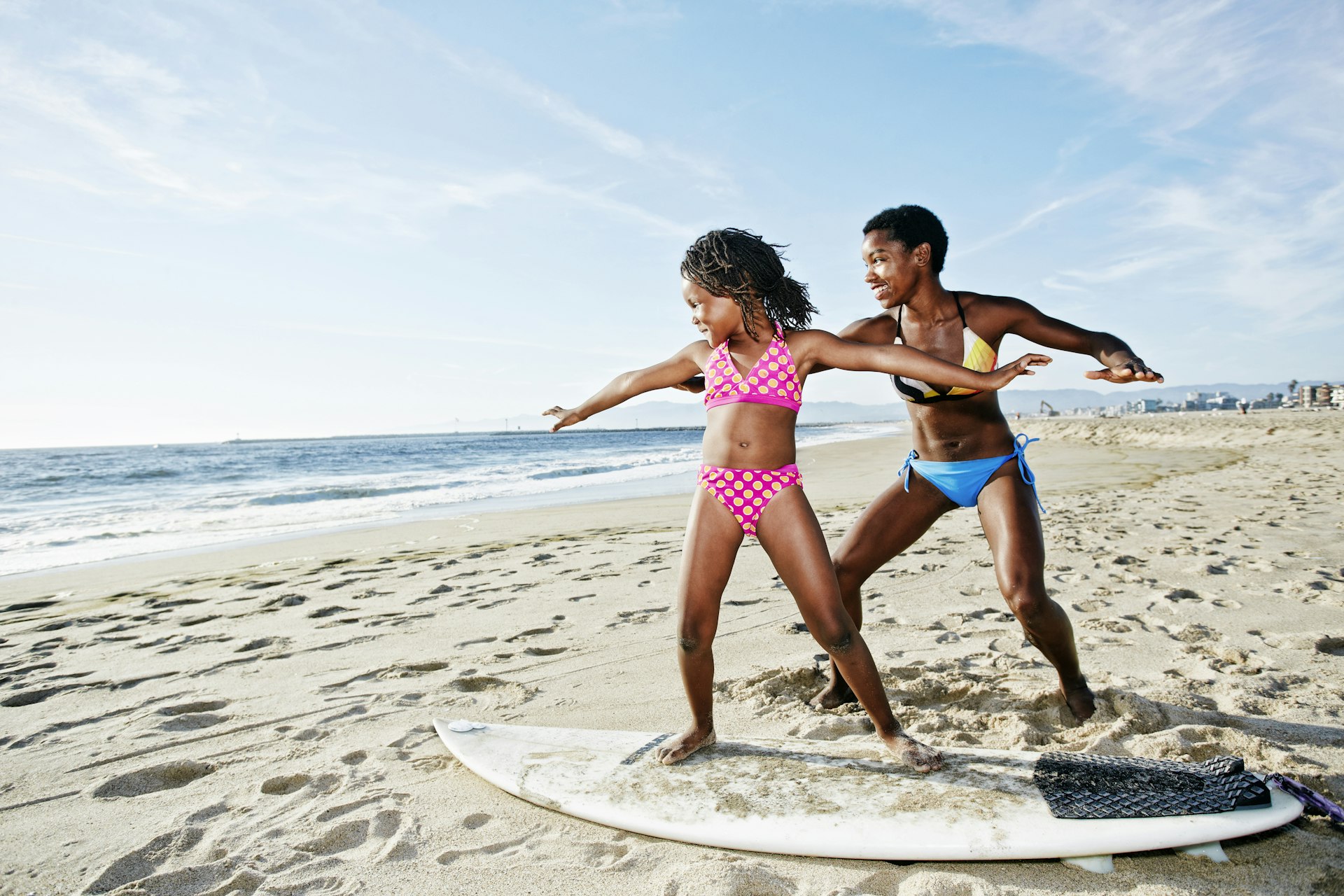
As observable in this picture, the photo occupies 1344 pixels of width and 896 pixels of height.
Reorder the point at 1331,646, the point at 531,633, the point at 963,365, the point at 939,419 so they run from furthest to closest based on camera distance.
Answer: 1. the point at 531,633
2. the point at 1331,646
3. the point at 939,419
4. the point at 963,365

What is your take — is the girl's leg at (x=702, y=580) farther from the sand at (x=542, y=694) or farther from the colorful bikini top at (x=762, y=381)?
the sand at (x=542, y=694)

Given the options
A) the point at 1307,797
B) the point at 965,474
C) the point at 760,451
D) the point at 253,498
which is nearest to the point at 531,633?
the point at 760,451

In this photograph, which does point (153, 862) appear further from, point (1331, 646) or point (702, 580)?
point (1331, 646)

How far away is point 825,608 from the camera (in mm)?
2748

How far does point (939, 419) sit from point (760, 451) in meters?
1.20

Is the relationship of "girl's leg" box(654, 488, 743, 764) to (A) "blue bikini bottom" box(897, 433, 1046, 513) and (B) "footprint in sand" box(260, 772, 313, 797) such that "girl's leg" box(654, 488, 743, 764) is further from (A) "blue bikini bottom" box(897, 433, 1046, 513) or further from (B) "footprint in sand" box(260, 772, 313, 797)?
(B) "footprint in sand" box(260, 772, 313, 797)

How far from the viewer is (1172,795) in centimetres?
235

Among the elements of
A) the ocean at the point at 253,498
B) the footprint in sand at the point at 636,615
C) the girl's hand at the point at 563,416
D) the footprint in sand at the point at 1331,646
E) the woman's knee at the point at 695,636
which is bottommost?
the footprint in sand at the point at 636,615

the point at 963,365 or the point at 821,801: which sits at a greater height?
the point at 963,365

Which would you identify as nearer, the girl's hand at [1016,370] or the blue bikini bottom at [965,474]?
the girl's hand at [1016,370]

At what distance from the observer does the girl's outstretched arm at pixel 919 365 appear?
282 centimetres

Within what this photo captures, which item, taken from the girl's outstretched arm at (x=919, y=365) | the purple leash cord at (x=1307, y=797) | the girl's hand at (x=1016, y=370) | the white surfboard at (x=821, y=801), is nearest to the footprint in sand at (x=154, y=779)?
the white surfboard at (x=821, y=801)

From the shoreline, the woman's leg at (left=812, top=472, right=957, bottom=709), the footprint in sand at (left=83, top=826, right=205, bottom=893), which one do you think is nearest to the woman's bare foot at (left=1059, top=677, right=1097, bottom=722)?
the woman's leg at (left=812, top=472, right=957, bottom=709)

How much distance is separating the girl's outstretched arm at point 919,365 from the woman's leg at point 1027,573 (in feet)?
2.22
